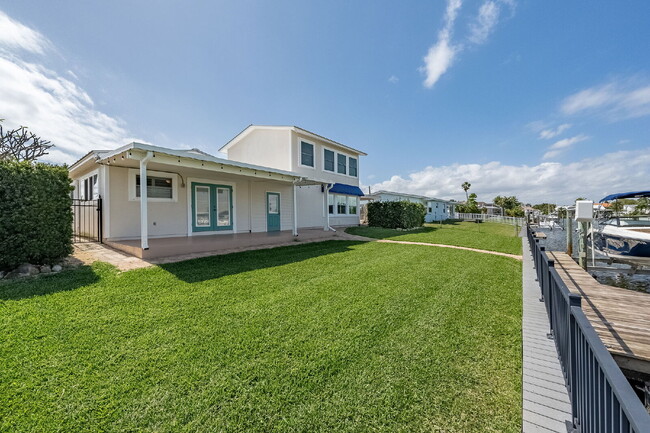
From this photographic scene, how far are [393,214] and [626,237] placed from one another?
1162 cm

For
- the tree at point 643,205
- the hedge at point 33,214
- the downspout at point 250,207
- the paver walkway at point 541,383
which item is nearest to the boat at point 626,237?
the tree at point 643,205

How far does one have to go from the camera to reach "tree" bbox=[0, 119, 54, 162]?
16953 millimetres

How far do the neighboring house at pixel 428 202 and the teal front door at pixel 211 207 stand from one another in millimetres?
15848

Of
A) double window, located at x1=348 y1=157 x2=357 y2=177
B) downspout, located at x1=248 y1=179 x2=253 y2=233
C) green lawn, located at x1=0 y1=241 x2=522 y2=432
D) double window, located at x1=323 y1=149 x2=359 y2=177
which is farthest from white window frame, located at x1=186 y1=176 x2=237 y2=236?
Answer: double window, located at x1=348 y1=157 x2=357 y2=177

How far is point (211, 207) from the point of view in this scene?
1149cm

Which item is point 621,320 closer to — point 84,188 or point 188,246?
point 188,246

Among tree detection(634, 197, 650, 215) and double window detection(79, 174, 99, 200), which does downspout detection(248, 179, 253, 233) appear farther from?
tree detection(634, 197, 650, 215)

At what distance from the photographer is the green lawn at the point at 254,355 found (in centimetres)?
225

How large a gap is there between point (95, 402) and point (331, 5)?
14241 millimetres

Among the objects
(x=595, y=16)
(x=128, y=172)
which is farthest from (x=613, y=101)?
(x=128, y=172)

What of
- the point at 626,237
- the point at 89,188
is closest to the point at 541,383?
the point at 626,237

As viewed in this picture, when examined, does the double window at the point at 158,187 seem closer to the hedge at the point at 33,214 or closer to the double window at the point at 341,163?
the hedge at the point at 33,214

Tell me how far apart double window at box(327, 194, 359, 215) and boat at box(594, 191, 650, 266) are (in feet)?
43.6

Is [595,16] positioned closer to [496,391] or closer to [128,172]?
[496,391]
